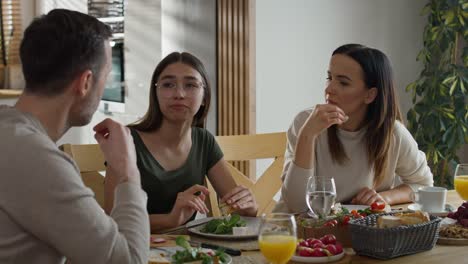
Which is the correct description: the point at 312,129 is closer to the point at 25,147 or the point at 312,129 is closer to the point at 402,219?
the point at 402,219

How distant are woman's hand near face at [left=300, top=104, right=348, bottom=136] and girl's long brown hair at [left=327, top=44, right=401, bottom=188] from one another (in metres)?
0.21

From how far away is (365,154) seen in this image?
2461 mm

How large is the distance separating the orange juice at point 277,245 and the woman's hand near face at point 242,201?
0.68 meters

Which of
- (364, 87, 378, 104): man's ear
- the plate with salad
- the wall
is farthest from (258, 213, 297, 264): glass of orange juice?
the wall

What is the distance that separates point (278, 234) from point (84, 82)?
19.1 inches

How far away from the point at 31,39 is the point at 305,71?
3.14 metres

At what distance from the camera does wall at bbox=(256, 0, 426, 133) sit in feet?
13.6

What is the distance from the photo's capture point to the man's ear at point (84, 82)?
1.36 meters

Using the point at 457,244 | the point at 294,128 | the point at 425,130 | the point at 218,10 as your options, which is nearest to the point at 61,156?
the point at 457,244

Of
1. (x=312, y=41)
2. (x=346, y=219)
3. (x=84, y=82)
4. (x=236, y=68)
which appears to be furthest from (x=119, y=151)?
(x=312, y=41)

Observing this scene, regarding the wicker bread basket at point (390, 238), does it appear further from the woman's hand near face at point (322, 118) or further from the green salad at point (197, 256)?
the woman's hand near face at point (322, 118)

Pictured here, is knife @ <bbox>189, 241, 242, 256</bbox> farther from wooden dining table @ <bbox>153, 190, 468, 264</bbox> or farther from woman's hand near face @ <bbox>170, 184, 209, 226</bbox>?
woman's hand near face @ <bbox>170, 184, 209, 226</bbox>

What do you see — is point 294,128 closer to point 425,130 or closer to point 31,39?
point 31,39

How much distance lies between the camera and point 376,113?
252 centimetres
